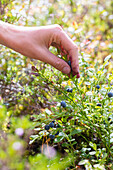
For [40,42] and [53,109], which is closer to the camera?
[40,42]

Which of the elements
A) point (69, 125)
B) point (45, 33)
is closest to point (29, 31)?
point (45, 33)

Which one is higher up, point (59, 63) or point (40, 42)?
point (40, 42)

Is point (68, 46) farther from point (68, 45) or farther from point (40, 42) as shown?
point (40, 42)

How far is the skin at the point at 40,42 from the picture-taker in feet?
4.11

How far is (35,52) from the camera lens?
1268mm

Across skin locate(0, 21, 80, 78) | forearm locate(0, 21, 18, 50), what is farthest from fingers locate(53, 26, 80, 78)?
forearm locate(0, 21, 18, 50)

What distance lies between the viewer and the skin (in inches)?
→ 49.4

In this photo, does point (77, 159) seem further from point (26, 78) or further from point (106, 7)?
point (106, 7)

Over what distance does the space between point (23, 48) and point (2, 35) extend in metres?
0.15

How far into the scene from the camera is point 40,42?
1267 mm

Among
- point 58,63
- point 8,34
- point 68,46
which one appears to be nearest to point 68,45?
point 68,46

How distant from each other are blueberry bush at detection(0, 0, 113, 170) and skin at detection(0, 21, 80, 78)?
0.08 m

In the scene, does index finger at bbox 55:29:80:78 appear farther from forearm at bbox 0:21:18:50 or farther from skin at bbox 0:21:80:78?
forearm at bbox 0:21:18:50

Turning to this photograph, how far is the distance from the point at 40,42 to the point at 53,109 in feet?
1.46
